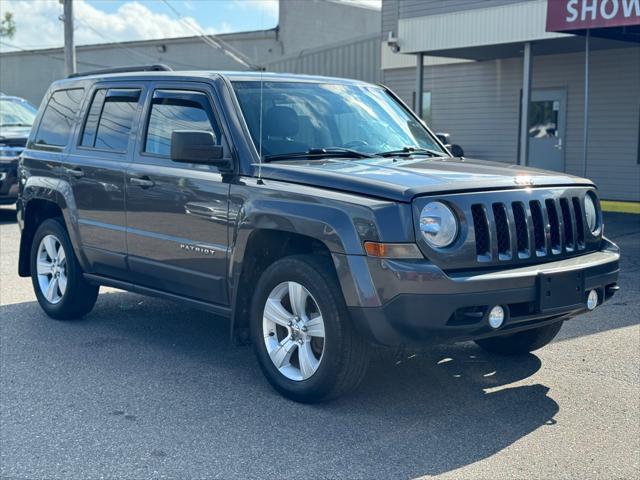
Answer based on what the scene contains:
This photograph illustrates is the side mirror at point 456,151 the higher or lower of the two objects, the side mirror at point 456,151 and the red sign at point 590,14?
the lower

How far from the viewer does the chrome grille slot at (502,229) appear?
476 centimetres

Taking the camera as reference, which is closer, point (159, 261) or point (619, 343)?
point (159, 261)

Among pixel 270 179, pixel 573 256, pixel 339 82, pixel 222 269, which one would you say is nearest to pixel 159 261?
pixel 222 269

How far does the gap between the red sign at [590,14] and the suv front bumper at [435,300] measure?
9426mm

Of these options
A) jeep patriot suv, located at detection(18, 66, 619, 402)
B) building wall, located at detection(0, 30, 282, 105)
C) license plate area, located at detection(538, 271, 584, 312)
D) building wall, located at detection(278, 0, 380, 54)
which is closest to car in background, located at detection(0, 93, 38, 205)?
jeep patriot suv, located at detection(18, 66, 619, 402)

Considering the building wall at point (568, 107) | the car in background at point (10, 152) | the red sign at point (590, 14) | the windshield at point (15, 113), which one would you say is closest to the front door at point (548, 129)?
the building wall at point (568, 107)

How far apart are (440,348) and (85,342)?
105 inches

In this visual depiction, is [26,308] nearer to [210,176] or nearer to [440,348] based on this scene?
[210,176]

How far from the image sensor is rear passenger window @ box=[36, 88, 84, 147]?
23.4 ft

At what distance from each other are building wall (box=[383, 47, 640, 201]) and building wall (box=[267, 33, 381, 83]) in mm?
3339

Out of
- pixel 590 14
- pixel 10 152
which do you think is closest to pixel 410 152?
pixel 590 14

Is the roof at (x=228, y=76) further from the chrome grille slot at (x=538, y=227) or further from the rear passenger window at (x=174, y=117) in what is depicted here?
the chrome grille slot at (x=538, y=227)

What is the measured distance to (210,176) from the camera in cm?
557

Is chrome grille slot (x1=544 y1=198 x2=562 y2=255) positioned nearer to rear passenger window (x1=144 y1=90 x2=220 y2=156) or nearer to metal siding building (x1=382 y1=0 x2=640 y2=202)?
rear passenger window (x1=144 y1=90 x2=220 y2=156)
